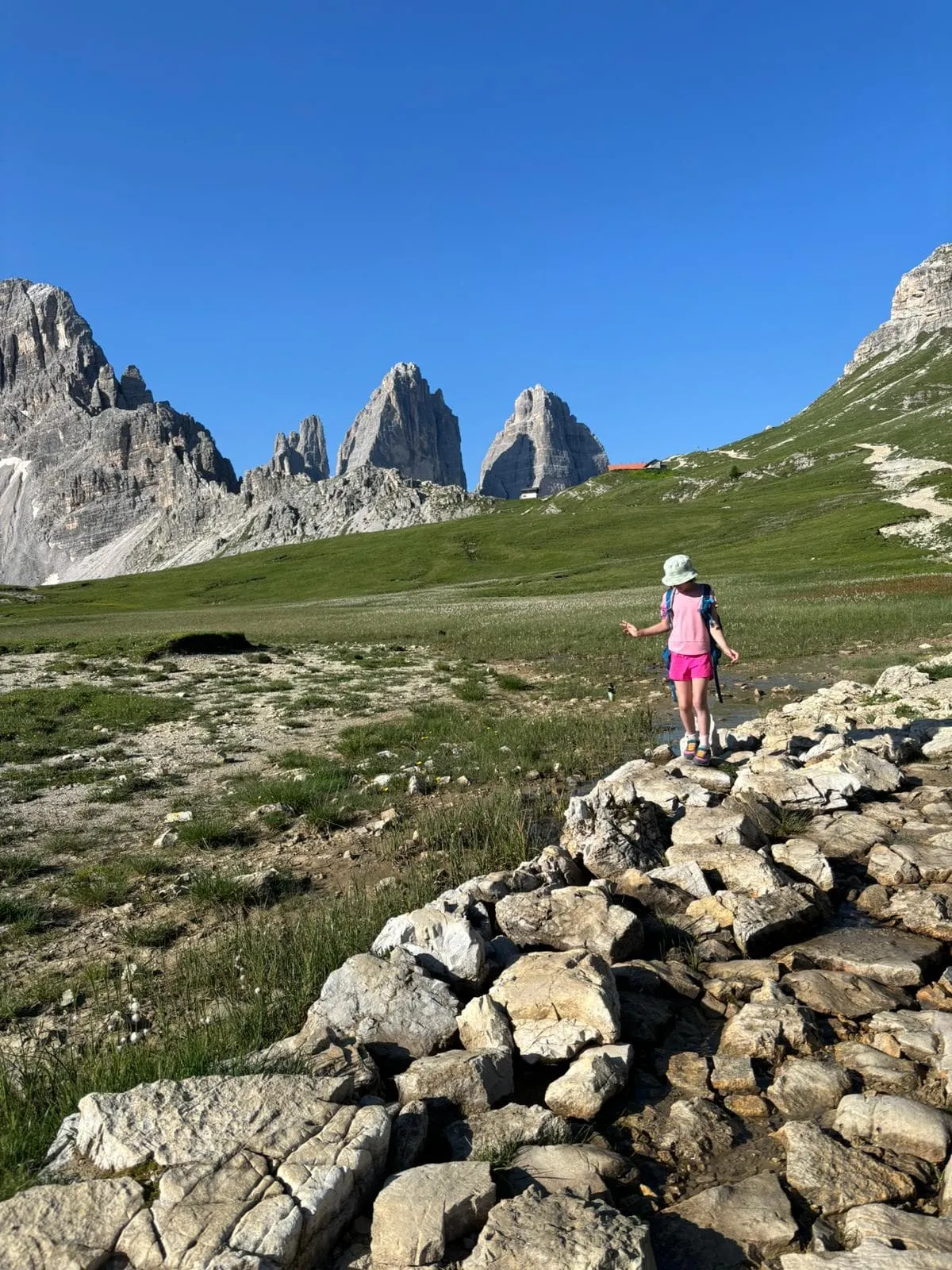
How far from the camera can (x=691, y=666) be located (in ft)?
46.0

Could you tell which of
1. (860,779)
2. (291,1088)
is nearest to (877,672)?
(860,779)

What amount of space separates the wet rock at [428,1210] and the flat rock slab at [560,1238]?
16 centimetres

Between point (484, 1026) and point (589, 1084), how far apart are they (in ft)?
3.24

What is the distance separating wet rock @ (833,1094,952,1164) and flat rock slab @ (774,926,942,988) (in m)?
1.99

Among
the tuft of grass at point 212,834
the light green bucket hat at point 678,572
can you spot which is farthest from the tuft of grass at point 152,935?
the light green bucket hat at point 678,572

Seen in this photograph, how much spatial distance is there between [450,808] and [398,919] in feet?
16.7

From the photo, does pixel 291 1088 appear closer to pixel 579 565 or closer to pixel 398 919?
pixel 398 919

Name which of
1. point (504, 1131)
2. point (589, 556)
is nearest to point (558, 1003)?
point (504, 1131)

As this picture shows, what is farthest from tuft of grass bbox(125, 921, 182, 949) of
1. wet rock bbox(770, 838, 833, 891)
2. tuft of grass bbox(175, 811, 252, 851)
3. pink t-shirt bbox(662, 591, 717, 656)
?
pink t-shirt bbox(662, 591, 717, 656)

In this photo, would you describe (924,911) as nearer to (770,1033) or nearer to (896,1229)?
(770,1033)

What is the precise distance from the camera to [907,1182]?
4543mm

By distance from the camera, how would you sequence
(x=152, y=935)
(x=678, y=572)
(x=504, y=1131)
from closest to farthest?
(x=504, y=1131), (x=152, y=935), (x=678, y=572)

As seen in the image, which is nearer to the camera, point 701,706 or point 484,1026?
point 484,1026

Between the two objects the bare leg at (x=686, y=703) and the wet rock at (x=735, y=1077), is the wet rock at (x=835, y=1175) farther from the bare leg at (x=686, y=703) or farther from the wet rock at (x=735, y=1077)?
the bare leg at (x=686, y=703)
